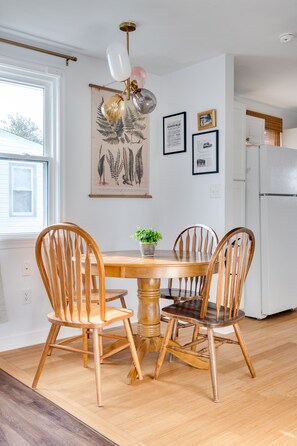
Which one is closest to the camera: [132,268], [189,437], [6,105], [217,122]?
[189,437]

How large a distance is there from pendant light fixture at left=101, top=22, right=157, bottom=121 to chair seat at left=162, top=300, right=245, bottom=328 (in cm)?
130

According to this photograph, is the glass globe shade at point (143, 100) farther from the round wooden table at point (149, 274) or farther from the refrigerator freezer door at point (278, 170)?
the refrigerator freezer door at point (278, 170)

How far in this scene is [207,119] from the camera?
3777mm

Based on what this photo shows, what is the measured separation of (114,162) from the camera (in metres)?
3.88

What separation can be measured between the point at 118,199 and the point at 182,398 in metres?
2.05

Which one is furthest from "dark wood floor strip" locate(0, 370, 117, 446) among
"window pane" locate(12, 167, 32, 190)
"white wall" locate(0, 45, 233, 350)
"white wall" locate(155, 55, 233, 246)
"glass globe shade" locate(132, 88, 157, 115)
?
"white wall" locate(155, 55, 233, 246)

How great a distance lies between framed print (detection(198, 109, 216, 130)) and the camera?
372 centimetres

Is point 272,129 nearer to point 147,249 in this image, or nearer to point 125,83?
point 125,83

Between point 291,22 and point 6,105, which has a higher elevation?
point 291,22

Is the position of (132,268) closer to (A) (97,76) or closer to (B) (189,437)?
(B) (189,437)

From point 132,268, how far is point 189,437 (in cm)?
89

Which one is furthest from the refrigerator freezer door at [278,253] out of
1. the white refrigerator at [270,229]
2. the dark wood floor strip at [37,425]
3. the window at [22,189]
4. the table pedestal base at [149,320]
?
the dark wood floor strip at [37,425]

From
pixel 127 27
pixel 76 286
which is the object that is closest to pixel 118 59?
pixel 127 27

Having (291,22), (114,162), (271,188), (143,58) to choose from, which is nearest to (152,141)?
(114,162)
